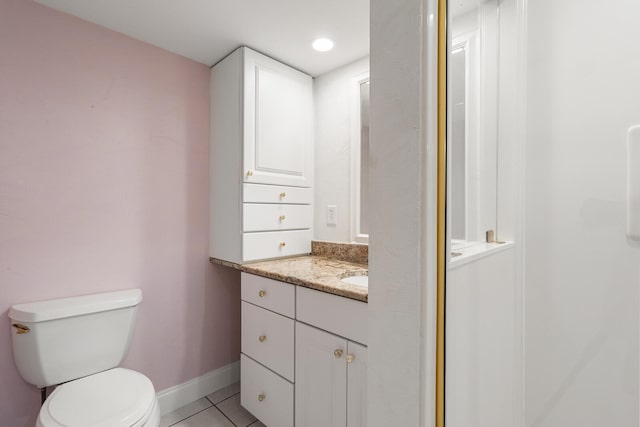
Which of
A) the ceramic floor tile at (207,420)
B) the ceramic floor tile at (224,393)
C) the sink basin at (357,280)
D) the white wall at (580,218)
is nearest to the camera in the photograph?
the white wall at (580,218)

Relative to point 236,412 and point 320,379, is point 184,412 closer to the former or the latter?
point 236,412

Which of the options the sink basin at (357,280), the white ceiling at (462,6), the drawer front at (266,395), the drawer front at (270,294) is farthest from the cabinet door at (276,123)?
the white ceiling at (462,6)

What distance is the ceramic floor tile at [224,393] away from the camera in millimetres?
1845

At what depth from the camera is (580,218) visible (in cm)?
104

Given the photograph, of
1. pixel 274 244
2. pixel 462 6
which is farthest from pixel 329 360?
pixel 462 6

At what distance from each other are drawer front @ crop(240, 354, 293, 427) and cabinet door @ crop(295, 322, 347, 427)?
66 millimetres

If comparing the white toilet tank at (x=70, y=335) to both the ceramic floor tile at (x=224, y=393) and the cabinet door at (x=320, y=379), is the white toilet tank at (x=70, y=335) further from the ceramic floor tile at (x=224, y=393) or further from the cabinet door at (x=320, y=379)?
the cabinet door at (x=320, y=379)

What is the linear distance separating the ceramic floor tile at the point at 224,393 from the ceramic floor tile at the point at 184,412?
0.04 metres

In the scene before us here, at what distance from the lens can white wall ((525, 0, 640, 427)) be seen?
959 millimetres

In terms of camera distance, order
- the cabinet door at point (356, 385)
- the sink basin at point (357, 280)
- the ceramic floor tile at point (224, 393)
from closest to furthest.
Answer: the cabinet door at point (356, 385), the sink basin at point (357, 280), the ceramic floor tile at point (224, 393)

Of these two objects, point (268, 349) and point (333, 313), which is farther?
point (268, 349)

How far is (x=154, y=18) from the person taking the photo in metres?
1.45

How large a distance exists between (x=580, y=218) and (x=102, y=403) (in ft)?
6.10

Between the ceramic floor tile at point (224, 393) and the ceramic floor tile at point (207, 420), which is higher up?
the ceramic floor tile at point (207, 420)
